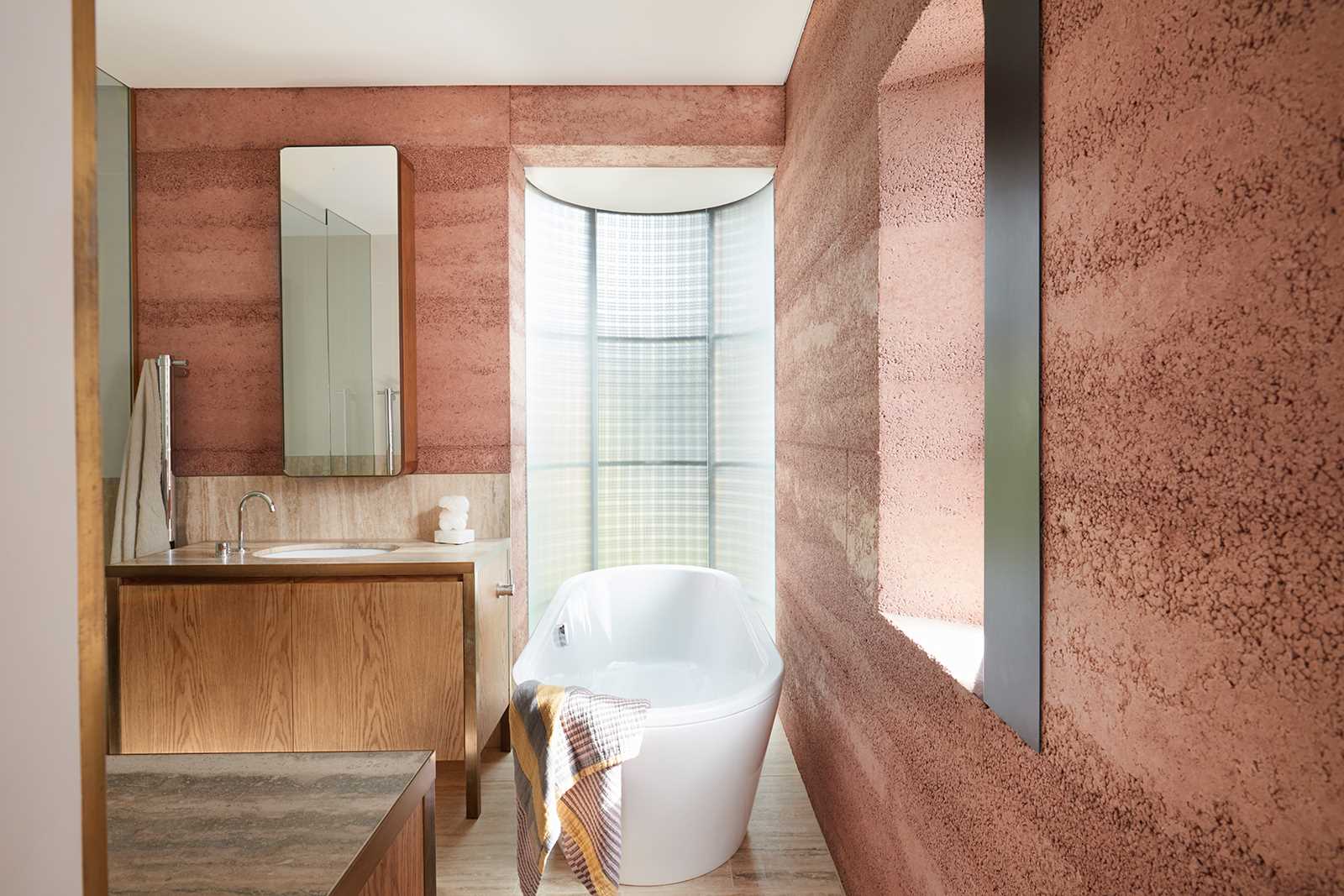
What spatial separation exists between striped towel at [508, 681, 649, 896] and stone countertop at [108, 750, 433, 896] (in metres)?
0.85

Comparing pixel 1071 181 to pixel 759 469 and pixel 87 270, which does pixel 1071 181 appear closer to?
pixel 87 270

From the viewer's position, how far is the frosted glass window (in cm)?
363

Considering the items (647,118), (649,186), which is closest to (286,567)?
(647,118)

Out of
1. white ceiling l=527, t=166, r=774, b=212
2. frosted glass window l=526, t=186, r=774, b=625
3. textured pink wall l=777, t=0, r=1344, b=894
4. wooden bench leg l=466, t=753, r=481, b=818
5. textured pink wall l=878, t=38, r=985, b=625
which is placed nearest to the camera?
textured pink wall l=777, t=0, r=1344, b=894

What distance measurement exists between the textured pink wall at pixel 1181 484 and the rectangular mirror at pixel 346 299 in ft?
7.50

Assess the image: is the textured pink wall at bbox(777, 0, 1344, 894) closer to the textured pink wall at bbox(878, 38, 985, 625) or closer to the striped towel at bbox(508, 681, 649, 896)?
the textured pink wall at bbox(878, 38, 985, 625)

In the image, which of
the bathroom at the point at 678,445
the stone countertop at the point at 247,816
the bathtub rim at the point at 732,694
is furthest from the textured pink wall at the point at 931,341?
the stone countertop at the point at 247,816

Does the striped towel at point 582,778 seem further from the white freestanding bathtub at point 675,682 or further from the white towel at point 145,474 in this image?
the white towel at point 145,474

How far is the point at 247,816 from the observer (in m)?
0.69

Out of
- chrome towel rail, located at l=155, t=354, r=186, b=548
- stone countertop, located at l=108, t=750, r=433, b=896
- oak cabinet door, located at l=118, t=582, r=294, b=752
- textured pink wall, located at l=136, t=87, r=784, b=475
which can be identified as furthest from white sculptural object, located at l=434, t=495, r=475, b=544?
stone countertop, located at l=108, t=750, r=433, b=896

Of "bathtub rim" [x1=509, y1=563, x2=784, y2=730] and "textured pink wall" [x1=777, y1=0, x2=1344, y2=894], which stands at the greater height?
"textured pink wall" [x1=777, y1=0, x2=1344, y2=894]

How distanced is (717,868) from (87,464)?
2.04 m

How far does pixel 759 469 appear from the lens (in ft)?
11.2

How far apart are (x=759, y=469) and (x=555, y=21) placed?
2044 mm
